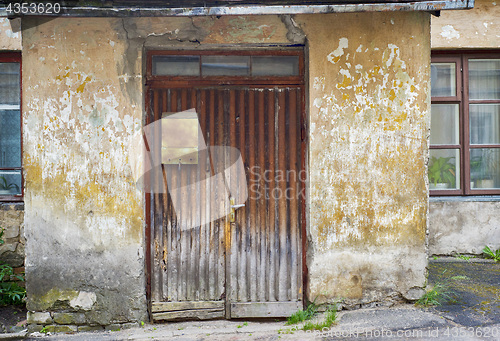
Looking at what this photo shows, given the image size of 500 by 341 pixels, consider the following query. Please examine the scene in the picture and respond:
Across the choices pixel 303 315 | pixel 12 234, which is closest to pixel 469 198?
pixel 303 315

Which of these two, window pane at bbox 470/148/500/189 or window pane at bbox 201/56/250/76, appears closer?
window pane at bbox 201/56/250/76

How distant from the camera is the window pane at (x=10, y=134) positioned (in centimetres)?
495

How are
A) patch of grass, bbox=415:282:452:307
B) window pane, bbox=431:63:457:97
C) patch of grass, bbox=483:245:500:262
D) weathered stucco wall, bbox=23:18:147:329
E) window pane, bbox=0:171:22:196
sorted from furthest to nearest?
window pane, bbox=431:63:457:97 < patch of grass, bbox=483:245:500:262 < window pane, bbox=0:171:22:196 < patch of grass, bbox=415:282:452:307 < weathered stucco wall, bbox=23:18:147:329

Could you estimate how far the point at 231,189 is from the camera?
382cm

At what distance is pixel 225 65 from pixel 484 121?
3.91 metres

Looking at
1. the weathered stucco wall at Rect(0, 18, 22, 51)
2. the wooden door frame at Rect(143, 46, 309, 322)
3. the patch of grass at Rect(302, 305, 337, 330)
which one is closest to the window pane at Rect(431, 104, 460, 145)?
the wooden door frame at Rect(143, 46, 309, 322)

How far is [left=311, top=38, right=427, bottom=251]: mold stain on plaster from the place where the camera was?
3703mm

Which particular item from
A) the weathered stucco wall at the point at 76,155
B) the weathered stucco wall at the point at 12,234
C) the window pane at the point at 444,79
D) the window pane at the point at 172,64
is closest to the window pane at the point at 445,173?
the window pane at the point at 444,79

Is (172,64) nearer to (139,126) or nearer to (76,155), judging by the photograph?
(139,126)

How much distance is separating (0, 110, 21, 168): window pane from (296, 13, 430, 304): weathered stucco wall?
12.2ft

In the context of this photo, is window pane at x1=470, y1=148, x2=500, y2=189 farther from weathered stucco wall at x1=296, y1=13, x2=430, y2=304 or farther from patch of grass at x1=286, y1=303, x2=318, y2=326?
patch of grass at x1=286, y1=303, x2=318, y2=326

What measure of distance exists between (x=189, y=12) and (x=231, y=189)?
1.63m

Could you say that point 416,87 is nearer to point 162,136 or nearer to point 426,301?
point 426,301

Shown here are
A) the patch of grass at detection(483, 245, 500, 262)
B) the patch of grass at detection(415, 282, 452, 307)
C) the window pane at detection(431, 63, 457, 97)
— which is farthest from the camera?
the window pane at detection(431, 63, 457, 97)
